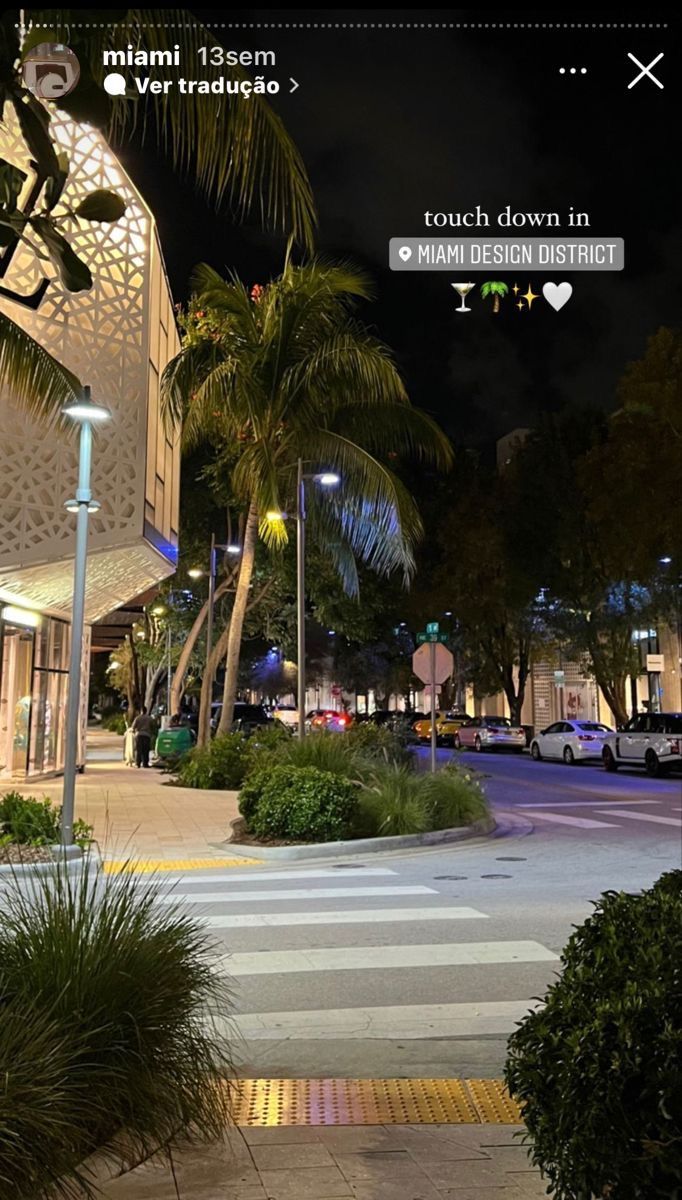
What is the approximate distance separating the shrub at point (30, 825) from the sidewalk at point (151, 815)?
1.64 ft

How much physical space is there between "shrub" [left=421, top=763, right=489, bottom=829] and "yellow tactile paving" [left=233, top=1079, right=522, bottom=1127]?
1022 cm

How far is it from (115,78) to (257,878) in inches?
352

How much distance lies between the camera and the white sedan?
3409cm

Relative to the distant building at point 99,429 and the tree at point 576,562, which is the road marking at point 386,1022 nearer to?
the distant building at point 99,429

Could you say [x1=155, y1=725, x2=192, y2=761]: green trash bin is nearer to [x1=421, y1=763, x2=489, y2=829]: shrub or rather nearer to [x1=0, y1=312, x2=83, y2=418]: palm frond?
[x1=421, y1=763, x2=489, y2=829]: shrub

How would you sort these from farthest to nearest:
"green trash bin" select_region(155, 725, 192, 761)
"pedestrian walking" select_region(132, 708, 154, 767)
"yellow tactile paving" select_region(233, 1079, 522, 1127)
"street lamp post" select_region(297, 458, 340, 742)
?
1. "pedestrian walking" select_region(132, 708, 154, 767)
2. "green trash bin" select_region(155, 725, 192, 761)
3. "street lamp post" select_region(297, 458, 340, 742)
4. "yellow tactile paving" select_region(233, 1079, 522, 1127)

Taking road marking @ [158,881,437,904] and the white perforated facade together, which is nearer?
road marking @ [158,881,437,904]

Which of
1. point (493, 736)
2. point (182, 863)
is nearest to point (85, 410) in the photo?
point (182, 863)

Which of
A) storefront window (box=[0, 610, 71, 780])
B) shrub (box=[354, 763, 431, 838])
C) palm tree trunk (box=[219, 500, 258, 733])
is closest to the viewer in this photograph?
shrub (box=[354, 763, 431, 838])

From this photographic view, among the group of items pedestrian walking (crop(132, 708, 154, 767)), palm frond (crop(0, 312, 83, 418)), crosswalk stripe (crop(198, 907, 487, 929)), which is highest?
palm frond (crop(0, 312, 83, 418))

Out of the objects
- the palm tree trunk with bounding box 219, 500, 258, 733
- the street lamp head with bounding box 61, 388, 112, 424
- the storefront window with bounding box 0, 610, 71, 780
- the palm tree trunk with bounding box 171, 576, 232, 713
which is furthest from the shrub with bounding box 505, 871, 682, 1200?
the palm tree trunk with bounding box 171, 576, 232, 713

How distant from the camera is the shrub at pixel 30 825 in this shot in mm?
12398

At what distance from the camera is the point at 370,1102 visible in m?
4.81

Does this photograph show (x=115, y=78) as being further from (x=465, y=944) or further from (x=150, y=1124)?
(x=465, y=944)
